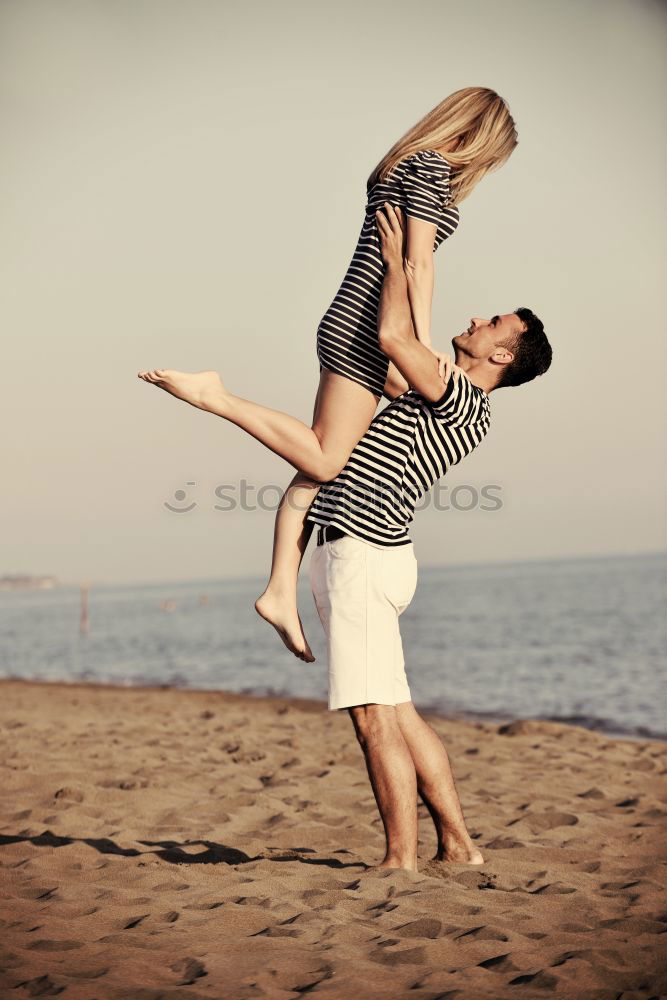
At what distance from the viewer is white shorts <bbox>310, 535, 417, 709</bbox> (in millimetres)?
3297

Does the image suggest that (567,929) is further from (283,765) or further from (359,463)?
(283,765)

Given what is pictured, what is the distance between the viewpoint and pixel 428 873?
3.39 m

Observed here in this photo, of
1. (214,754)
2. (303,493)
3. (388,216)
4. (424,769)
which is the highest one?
(388,216)

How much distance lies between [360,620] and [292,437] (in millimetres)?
696

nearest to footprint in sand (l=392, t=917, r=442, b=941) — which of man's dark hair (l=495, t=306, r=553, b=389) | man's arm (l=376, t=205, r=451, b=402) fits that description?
man's arm (l=376, t=205, r=451, b=402)

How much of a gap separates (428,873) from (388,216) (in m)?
2.39

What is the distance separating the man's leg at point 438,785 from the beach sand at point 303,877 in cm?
9

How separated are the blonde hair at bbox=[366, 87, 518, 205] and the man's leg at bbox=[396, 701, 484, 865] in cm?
200

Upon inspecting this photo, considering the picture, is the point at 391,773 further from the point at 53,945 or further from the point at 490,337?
the point at 490,337

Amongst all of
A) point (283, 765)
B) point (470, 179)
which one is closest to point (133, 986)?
point (470, 179)

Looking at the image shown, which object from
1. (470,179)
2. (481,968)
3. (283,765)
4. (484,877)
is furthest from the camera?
(283,765)

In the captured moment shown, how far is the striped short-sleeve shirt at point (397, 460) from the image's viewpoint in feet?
10.9

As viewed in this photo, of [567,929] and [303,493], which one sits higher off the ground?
[303,493]

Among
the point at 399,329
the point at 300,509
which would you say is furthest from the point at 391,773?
the point at 399,329
